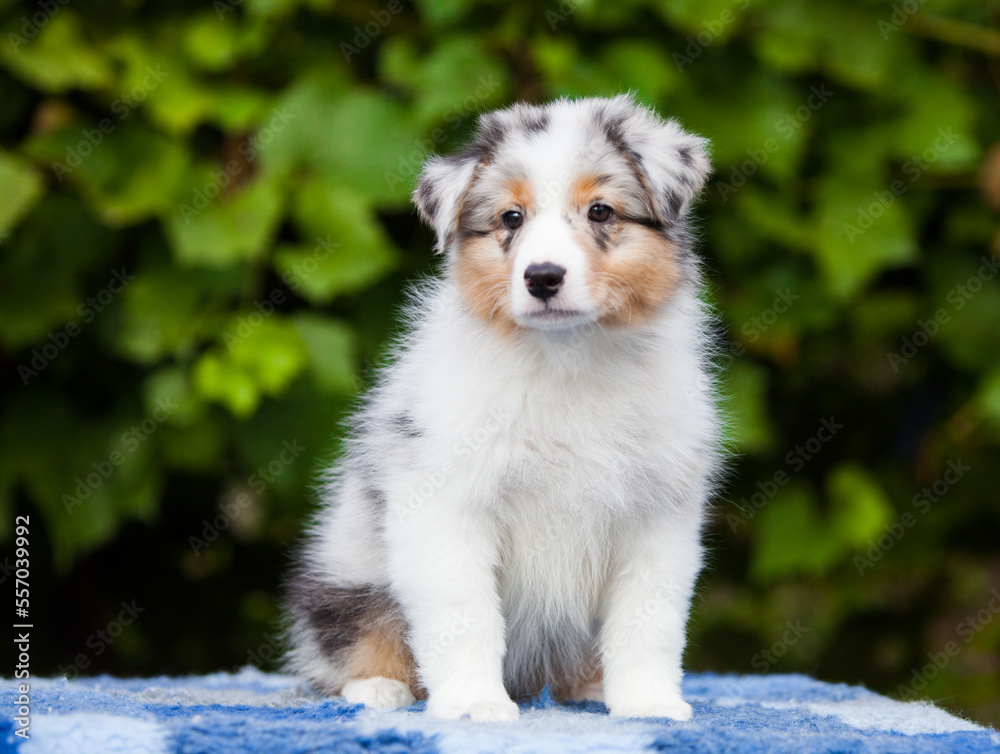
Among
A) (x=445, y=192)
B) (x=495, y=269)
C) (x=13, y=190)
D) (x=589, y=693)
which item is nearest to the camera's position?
(x=495, y=269)

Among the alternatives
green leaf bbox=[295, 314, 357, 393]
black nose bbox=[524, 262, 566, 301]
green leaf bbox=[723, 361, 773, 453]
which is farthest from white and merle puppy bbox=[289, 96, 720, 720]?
green leaf bbox=[723, 361, 773, 453]

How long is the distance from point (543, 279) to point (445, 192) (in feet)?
1.90

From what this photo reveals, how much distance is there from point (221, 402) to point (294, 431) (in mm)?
325

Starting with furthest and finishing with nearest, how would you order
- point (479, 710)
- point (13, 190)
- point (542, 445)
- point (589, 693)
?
point (13, 190)
point (589, 693)
point (542, 445)
point (479, 710)

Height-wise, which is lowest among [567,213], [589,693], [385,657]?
[589,693]

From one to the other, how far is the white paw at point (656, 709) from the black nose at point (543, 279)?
1126 millimetres

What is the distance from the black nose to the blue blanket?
1.10 m

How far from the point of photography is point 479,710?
285 centimetres

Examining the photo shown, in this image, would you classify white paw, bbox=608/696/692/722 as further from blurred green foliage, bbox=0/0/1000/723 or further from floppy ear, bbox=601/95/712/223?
blurred green foliage, bbox=0/0/1000/723

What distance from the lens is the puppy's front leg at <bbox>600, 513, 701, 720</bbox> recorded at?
307cm

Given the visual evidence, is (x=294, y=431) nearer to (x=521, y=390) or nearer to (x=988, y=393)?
(x=521, y=390)

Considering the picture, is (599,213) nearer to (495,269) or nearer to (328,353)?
(495,269)

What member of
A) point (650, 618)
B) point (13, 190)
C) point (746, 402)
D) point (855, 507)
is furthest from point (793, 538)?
point (13, 190)

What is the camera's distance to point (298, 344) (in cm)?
444
